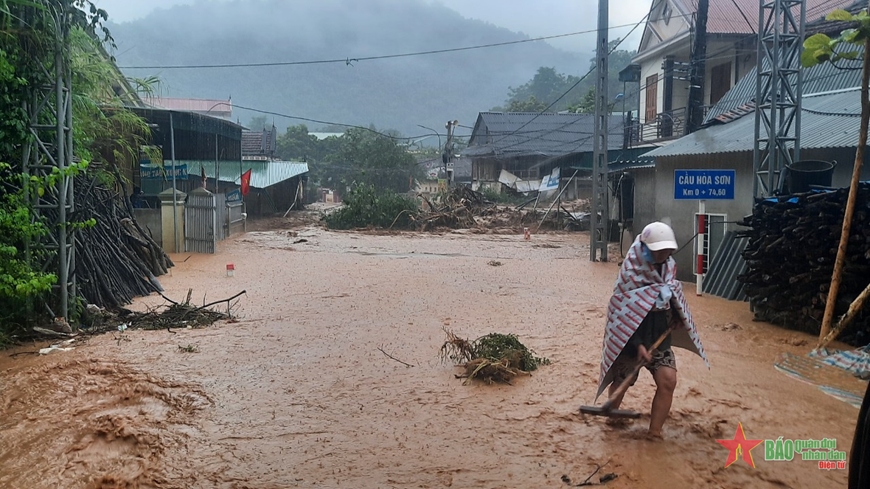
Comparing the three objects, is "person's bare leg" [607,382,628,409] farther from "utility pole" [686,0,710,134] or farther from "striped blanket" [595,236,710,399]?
"utility pole" [686,0,710,134]

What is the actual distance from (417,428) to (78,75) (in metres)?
7.66

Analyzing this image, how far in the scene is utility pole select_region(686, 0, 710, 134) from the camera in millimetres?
18266

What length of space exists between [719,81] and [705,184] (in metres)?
15.9

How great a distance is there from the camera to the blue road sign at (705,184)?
36.2ft

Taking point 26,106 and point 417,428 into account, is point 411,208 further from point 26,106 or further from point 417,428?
point 417,428

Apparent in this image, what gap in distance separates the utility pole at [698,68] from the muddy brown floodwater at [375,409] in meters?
9.49

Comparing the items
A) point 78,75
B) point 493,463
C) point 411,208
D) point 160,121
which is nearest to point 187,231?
point 160,121

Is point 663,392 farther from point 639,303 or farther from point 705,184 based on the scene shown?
point 705,184

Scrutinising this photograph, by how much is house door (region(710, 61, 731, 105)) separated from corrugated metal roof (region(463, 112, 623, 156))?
15.4 m

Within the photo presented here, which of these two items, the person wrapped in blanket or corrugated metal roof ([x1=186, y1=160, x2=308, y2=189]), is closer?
the person wrapped in blanket

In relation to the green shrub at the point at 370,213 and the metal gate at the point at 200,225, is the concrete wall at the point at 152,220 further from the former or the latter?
the green shrub at the point at 370,213

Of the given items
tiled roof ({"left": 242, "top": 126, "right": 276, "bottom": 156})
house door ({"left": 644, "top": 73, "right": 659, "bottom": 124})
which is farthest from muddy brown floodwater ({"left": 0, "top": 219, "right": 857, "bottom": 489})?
tiled roof ({"left": 242, "top": 126, "right": 276, "bottom": 156})

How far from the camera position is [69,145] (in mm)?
8852

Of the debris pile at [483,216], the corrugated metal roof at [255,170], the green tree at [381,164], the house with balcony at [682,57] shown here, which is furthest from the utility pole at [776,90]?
the green tree at [381,164]
